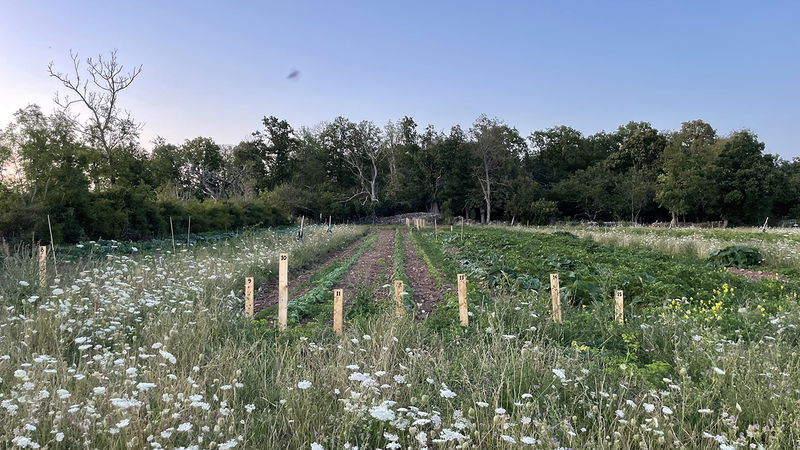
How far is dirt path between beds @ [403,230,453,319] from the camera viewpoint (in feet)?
26.7

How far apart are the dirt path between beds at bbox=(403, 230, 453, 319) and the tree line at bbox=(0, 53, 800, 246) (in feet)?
63.9

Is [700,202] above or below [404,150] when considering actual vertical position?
below

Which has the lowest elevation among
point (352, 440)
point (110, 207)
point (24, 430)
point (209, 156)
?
point (352, 440)

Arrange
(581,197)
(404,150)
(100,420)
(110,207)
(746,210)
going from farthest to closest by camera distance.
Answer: (404,150), (581,197), (746,210), (110,207), (100,420)

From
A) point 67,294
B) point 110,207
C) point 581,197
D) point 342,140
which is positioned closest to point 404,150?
point 342,140

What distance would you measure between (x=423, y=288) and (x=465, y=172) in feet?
182

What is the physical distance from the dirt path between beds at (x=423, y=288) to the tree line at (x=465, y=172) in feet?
63.9

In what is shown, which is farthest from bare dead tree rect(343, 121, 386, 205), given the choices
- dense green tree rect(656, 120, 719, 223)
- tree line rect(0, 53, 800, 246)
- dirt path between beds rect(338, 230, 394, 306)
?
dirt path between beds rect(338, 230, 394, 306)

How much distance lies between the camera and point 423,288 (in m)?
10.4

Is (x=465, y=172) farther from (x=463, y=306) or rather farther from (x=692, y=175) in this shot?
(x=463, y=306)

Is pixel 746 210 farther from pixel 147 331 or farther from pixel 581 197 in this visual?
pixel 147 331

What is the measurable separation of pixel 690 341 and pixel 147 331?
225 inches

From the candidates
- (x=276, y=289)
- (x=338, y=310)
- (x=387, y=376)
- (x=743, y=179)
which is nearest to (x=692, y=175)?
(x=743, y=179)

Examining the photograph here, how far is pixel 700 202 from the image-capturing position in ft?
169
